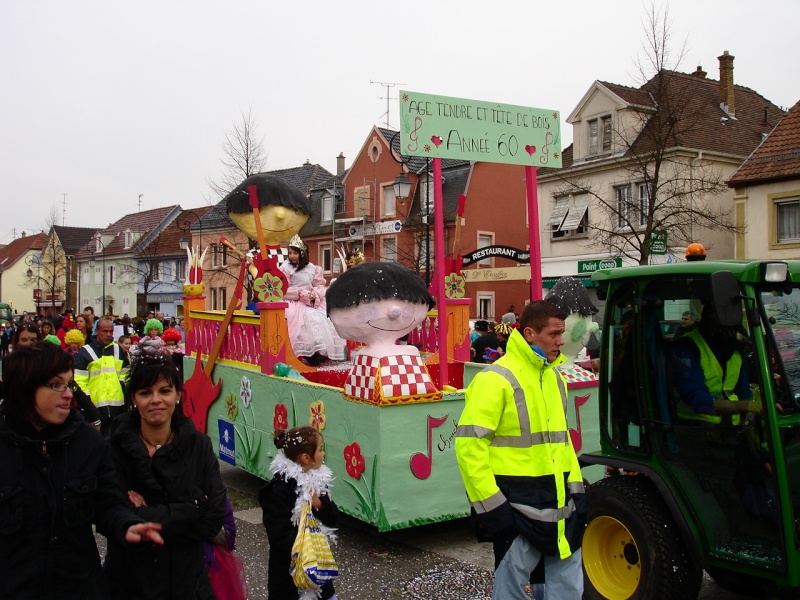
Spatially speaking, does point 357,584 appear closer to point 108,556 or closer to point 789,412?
point 108,556

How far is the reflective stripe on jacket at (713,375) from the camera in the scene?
144 inches

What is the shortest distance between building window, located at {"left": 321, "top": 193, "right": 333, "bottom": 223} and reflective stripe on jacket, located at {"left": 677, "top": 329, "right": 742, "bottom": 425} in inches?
1333

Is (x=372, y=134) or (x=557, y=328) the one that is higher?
(x=372, y=134)

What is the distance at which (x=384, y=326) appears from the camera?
5.92 m

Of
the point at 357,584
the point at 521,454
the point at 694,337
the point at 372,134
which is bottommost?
the point at 357,584

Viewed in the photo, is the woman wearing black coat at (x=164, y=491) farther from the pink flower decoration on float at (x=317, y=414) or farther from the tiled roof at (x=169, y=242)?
the tiled roof at (x=169, y=242)

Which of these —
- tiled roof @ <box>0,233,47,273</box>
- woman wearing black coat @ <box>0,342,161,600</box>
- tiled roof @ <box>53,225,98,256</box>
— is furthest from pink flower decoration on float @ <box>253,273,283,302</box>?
tiled roof @ <box>0,233,47,273</box>

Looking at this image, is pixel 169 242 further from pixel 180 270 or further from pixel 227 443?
pixel 227 443

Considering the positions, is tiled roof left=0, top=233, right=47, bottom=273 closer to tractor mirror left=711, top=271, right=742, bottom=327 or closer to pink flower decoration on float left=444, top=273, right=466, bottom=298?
pink flower decoration on float left=444, top=273, right=466, bottom=298

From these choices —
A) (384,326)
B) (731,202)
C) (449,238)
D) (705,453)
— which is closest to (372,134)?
(449,238)

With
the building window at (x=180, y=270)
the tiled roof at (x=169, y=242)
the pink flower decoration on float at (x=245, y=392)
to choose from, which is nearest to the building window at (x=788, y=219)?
the pink flower decoration on float at (x=245, y=392)

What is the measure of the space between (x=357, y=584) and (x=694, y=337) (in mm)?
2602

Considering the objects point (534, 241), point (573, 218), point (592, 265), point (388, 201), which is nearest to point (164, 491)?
point (534, 241)

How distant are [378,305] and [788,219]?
17.4 meters
